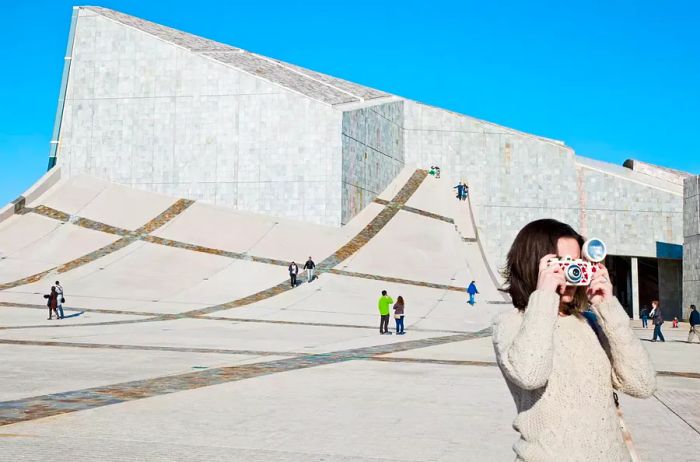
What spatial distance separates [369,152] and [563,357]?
130 ft

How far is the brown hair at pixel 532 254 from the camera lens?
2740 millimetres

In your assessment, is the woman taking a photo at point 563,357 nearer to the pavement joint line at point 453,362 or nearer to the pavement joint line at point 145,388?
the pavement joint line at point 145,388

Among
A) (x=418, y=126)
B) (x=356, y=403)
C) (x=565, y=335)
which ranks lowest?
(x=356, y=403)

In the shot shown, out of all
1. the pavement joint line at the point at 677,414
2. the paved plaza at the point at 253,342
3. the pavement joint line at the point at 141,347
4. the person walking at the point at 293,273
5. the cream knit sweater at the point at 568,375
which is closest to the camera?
the cream knit sweater at the point at 568,375

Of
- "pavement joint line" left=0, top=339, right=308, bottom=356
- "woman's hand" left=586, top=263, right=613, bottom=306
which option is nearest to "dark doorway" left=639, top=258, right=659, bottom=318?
"pavement joint line" left=0, top=339, right=308, bottom=356

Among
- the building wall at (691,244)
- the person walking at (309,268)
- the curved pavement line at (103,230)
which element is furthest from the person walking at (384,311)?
the building wall at (691,244)

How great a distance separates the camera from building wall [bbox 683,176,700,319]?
35.9m

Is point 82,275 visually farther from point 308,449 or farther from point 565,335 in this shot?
point 565,335

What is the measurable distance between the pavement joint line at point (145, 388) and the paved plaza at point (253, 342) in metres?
0.04

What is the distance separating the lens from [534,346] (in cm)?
251

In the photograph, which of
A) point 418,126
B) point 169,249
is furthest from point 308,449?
point 418,126

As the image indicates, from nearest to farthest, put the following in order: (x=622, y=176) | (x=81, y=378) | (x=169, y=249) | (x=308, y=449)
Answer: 1. (x=308, y=449)
2. (x=81, y=378)
3. (x=169, y=249)
4. (x=622, y=176)

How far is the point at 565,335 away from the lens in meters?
2.69

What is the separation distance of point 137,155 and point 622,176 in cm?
2686
